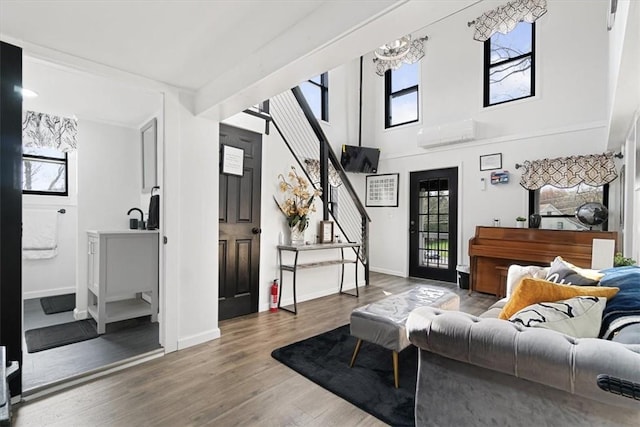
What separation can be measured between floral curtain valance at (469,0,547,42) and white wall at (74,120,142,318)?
4587 millimetres

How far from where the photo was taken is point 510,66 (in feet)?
16.3

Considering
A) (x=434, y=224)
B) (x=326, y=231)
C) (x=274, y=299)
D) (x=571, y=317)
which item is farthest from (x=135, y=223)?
(x=434, y=224)

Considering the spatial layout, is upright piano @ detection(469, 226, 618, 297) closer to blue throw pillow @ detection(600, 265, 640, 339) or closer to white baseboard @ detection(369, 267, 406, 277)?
white baseboard @ detection(369, 267, 406, 277)

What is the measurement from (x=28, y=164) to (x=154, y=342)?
11.3 ft

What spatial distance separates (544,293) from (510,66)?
486 centimetres

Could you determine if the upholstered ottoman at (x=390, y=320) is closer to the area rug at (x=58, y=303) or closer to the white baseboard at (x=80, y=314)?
the white baseboard at (x=80, y=314)

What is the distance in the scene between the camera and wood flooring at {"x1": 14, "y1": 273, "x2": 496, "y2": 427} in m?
1.77

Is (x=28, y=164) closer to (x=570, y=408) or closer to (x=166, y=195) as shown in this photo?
(x=166, y=195)

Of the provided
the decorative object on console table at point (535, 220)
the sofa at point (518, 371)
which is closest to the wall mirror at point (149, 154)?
the sofa at point (518, 371)

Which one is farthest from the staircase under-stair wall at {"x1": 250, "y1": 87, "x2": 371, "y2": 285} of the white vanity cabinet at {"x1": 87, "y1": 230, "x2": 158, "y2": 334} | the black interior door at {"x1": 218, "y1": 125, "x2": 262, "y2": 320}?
the white vanity cabinet at {"x1": 87, "y1": 230, "x2": 158, "y2": 334}

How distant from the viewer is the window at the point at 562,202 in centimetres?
414

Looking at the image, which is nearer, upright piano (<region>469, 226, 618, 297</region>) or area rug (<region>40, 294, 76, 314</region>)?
area rug (<region>40, 294, 76, 314</region>)

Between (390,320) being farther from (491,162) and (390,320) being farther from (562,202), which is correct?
(491,162)

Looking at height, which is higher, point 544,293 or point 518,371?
point 544,293
